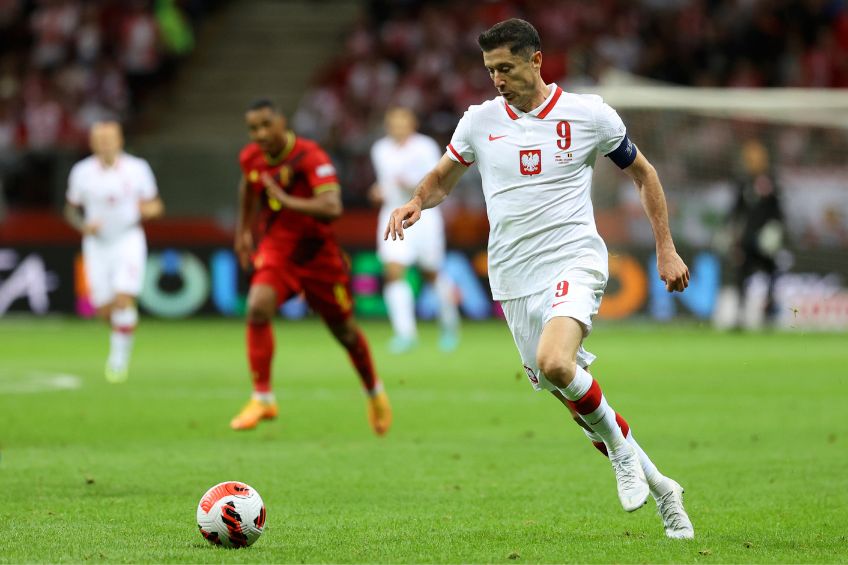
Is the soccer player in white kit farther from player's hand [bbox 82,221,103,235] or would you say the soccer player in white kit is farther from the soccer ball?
player's hand [bbox 82,221,103,235]

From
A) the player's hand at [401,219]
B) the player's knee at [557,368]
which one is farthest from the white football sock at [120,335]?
the player's knee at [557,368]

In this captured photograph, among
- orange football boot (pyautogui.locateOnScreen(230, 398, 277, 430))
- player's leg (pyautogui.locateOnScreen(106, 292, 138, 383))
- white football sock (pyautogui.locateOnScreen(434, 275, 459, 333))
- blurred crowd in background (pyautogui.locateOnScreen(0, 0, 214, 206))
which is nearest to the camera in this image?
orange football boot (pyautogui.locateOnScreen(230, 398, 277, 430))

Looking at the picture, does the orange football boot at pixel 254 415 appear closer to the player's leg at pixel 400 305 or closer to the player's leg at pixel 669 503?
the player's leg at pixel 669 503

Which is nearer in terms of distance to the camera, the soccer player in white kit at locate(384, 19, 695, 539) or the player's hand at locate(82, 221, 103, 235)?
the soccer player in white kit at locate(384, 19, 695, 539)

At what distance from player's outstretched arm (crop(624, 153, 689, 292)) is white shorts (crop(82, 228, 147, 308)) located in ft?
30.4

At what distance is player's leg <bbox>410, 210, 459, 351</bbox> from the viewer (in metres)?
18.5

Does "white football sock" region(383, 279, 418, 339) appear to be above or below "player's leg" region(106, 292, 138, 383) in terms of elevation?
below

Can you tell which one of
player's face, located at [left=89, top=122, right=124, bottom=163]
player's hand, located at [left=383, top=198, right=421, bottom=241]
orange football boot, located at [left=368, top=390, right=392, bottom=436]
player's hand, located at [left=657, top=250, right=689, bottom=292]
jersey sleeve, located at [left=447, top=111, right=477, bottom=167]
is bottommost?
orange football boot, located at [left=368, top=390, right=392, bottom=436]

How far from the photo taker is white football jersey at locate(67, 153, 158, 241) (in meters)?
15.5

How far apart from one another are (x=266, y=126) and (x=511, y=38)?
4.22m

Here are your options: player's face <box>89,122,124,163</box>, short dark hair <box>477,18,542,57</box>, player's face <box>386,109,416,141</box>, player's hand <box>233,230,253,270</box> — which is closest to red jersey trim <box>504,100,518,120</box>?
short dark hair <box>477,18,542,57</box>

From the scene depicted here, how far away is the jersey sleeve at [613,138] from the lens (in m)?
6.86

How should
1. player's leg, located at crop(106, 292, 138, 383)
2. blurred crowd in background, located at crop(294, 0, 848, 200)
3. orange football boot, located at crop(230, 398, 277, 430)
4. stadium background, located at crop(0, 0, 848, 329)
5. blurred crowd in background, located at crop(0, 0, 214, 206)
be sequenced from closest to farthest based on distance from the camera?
orange football boot, located at crop(230, 398, 277, 430), player's leg, located at crop(106, 292, 138, 383), stadium background, located at crop(0, 0, 848, 329), blurred crowd in background, located at crop(294, 0, 848, 200), blurred crowd in background, located at crop(0, 0, 214, 206)

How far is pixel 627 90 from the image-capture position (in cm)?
2162
